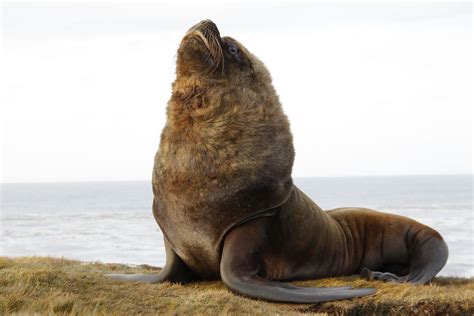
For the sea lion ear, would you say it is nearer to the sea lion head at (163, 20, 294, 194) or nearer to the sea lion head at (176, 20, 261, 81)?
the sea lion head at (163, 20, 294, 194)

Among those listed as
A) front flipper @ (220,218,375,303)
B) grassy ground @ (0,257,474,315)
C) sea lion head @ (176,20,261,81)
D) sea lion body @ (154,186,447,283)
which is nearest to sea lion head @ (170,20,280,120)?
sea lion head @ (176,20,261,81)

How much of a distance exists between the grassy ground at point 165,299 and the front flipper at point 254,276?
0.28 feet

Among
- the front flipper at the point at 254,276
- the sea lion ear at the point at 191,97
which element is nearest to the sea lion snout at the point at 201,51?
the sea lion ear at the point at 191,97

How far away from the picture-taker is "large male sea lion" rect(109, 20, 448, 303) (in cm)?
807

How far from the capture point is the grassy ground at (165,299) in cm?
648

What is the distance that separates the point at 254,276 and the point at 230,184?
37.1 inches

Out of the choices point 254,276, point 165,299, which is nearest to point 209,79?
point 254,276

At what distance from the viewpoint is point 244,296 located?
7.74 metres

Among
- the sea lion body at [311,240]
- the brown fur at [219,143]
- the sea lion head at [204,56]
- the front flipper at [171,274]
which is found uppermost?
the sea lion head at [204,56]

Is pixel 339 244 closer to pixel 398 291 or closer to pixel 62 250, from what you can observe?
pixel 398 291

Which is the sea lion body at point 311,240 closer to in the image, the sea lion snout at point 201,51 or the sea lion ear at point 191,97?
the sea lion ear at point 191,97

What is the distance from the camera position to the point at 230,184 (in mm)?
8078

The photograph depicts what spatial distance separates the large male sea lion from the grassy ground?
0.22 metres

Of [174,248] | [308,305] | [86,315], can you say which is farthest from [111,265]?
[86,315]
